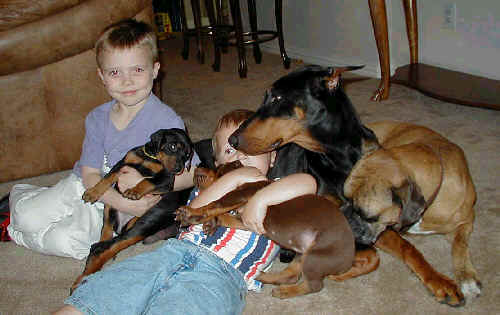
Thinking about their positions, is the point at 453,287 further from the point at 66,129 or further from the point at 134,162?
the point at 66,129

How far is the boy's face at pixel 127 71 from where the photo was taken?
1752 mm

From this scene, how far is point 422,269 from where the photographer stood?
1.51 metres

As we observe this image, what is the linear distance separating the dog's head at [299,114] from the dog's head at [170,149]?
23cm

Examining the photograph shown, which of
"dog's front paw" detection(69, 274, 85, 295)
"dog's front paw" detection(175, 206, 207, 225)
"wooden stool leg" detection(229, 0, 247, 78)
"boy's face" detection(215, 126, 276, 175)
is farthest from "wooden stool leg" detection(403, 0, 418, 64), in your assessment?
"dog's front paw" detection(69, 274, 85, 295)

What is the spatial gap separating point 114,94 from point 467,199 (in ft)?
4.39

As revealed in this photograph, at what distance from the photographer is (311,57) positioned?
457 cm

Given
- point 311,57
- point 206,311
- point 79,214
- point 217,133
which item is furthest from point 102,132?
point 311,57

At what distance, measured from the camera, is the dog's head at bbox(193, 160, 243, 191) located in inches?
65.7

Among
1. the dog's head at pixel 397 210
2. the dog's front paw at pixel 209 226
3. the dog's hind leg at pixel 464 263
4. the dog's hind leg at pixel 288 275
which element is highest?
the dog's head at pixel 397 210

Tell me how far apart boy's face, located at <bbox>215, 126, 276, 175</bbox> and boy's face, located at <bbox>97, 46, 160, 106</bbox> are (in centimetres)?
35

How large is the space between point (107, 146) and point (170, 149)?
15.2 inches

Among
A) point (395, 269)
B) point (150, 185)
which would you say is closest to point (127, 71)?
point (150, 185)

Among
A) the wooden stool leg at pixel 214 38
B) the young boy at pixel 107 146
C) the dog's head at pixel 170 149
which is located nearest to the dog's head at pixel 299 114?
the dog's head at pixel 170 149

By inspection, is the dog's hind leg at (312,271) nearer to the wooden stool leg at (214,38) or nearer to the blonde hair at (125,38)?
the blonde hair at (125,38)
